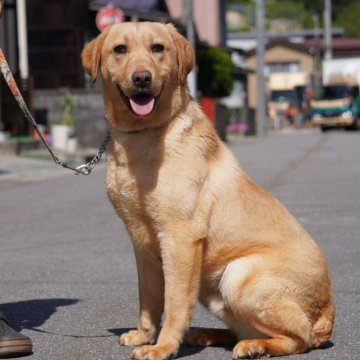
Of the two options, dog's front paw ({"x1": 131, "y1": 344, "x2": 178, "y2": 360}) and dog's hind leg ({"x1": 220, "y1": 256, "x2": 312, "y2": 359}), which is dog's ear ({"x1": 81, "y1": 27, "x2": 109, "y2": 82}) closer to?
dog's hind leg ({"x1": 220, "y1": 256, "x2": 312, "y2": 359})

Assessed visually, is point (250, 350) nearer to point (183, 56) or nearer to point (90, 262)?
point (183, 56)

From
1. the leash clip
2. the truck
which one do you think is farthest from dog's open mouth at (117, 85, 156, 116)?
the truck

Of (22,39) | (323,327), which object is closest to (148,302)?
(323,327)

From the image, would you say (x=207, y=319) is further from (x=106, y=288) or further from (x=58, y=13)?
(x=58, y=13)

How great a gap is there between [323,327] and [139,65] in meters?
1.46

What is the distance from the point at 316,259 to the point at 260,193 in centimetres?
41

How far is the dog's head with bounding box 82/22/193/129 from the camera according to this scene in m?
4.82

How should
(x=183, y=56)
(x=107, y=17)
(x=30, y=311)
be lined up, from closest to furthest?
(x=183, y=56) → (x=30, y=311) → (x=107, y=17)

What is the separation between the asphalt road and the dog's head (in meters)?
1.18

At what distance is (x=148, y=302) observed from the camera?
5234 millimetres

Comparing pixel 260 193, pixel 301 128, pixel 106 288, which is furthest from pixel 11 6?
pixel 301 128

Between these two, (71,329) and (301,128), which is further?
(301,128)

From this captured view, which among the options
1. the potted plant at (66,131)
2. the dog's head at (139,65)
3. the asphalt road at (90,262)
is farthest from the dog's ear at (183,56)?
the potted plant at (66,131)

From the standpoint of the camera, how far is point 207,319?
6062mm
